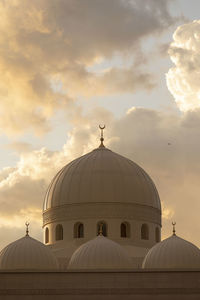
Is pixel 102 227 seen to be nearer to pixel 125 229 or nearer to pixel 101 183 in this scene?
pixel 125 229

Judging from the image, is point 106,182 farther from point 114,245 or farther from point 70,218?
point 114,245

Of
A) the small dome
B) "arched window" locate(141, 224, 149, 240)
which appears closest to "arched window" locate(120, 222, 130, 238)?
"arched window" locate(141, 224, 149, 240)

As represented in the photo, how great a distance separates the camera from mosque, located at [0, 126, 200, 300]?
37.7 meters

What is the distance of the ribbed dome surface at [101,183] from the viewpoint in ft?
152

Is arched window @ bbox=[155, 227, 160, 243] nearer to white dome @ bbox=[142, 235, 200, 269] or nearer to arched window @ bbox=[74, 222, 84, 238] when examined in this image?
arched window @ bbox=[74, 222, 84, 238]

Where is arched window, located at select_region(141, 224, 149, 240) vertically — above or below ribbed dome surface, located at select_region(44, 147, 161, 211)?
below

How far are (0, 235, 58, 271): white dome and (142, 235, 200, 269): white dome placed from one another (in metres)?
4.40
